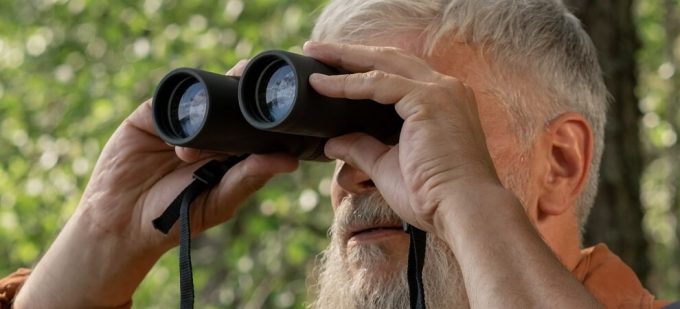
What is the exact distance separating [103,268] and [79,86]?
271 cm

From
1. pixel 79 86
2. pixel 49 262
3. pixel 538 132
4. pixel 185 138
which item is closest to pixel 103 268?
pixel 49 262

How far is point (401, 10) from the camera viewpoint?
2.80 meters

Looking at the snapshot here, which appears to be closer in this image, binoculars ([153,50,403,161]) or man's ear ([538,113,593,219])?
binoculars ([153,50,403,161])

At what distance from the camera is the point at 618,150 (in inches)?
160

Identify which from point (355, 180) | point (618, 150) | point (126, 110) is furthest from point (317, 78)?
point (126, 110)

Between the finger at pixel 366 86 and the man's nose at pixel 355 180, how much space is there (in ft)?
→ 1.42

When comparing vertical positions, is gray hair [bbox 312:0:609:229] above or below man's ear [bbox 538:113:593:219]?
above

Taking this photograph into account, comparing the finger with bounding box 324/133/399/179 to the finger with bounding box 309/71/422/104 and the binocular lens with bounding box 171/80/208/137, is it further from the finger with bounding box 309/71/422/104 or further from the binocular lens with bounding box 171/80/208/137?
the binocular lens with bounding box 171/80/208/137

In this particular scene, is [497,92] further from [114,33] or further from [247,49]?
[114,33]

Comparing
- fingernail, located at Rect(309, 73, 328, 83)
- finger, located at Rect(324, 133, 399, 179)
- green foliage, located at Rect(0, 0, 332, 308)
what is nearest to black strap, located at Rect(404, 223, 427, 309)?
finger, located at Rect(324, 133, 399, 179)

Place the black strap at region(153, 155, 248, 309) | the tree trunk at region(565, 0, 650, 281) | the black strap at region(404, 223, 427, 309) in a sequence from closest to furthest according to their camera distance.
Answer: the black strap at region(404, 223, 427, 309)
the black strap at region(153, 155, 248, 309)
the tree trunk at region(565, 0, 650, 281)

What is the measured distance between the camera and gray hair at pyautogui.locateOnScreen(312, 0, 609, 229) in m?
2.77

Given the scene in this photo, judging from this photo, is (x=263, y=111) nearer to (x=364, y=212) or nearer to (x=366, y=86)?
(x=366, y=86)

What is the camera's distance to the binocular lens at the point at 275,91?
229 cm
